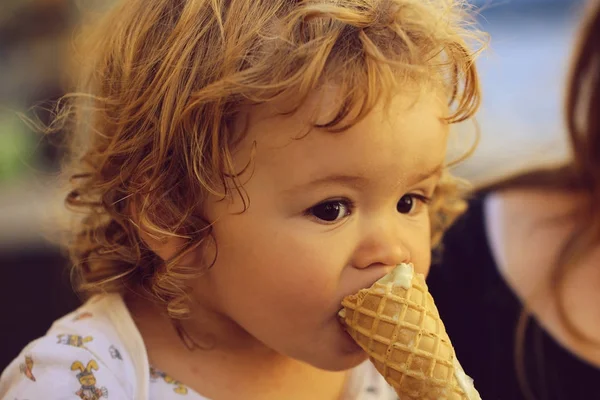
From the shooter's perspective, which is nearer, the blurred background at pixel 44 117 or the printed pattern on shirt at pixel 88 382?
the printed pattern on shirt at pixel 88 382

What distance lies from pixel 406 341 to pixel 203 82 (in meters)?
0.42

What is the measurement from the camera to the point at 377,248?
95 cm

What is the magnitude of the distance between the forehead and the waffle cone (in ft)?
0.49

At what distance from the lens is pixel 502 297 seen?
1553 mm

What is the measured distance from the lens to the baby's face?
0.92m

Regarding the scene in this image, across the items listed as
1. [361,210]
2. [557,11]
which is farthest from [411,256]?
[557,11]

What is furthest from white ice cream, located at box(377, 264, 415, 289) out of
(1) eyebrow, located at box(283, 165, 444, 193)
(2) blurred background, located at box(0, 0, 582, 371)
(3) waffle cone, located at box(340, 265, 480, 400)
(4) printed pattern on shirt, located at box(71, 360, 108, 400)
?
(2) blurred background, located at box(0, 0, 582, 371)

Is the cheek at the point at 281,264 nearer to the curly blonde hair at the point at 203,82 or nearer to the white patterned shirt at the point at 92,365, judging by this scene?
the curly blonde hair at the point at 203,82

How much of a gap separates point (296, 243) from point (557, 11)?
2831 mm

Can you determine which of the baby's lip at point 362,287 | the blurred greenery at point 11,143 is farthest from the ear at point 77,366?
the blurred greenery at point 11,143

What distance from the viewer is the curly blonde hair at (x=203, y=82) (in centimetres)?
91

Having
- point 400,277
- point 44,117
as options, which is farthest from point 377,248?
point 44,117

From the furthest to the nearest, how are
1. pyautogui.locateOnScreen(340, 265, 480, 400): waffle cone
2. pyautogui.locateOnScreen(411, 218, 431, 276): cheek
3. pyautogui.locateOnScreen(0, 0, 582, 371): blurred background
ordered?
1. pyautogui.locateOnScreen(0, 0, 582, 371): blurred background
2. pyautogui.locateOnScreen(411, 218, 431, 276): cheek
3. pyautogui.locateOnScreen(340, 265, 480, 400): waffle cone

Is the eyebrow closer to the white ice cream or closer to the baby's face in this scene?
the baby's face
